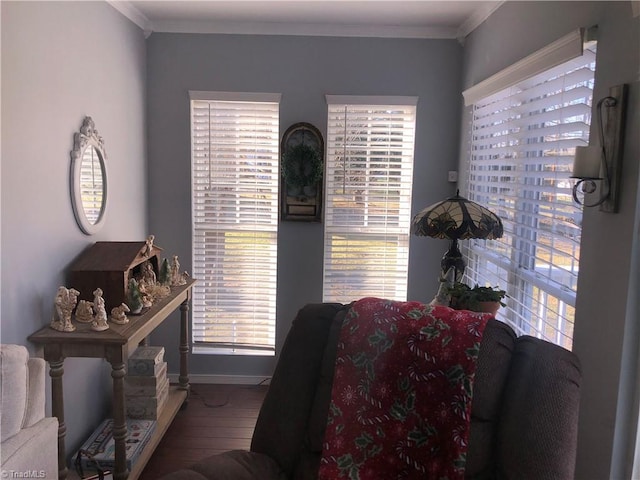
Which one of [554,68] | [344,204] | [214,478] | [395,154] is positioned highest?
[554,68]

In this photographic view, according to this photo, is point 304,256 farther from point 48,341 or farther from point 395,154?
point 48,341

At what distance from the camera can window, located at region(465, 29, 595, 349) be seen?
1.84 m

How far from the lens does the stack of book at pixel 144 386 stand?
2.66 metres

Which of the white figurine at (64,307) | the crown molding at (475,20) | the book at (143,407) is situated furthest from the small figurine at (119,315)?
the crown molding at (475,20)

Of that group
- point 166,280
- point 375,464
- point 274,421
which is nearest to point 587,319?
point 375,464

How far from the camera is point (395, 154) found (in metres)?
3.36

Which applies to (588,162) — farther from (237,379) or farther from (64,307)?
(237,379)

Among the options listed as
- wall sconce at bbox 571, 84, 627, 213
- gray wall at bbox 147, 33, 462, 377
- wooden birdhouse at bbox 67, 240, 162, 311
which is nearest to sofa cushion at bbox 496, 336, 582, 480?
wall sconce at bbox 571, 84, 627, 213

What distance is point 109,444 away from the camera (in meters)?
2.41

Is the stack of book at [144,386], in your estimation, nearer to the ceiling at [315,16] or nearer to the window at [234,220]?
the window at [234,220]

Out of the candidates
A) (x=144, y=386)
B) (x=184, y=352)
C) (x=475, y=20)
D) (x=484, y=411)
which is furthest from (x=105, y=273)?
(x=475, y=20)

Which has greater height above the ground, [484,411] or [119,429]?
[484,411]

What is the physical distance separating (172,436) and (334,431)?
1695mm

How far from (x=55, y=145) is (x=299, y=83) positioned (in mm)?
1673
